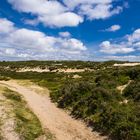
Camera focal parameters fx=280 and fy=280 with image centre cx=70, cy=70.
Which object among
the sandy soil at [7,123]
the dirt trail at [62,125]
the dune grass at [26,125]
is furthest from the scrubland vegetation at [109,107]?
the sandy soil at [7,123]

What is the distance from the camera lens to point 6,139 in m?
19.2

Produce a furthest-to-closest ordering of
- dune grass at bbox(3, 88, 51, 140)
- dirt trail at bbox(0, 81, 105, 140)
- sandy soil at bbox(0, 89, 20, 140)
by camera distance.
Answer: dirt trail at bbox(0, 81, 105, 140), dune grass at bbox(3, 88, 51, 140), sandy soil at bbox(0, 89, 20, 140)

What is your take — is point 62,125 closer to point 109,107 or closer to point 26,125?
point 26,125

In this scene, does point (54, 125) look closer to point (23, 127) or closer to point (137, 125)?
point (23, 127)

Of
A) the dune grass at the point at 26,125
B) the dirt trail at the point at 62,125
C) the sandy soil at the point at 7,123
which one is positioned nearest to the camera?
the sandy soil at the point at 7,123

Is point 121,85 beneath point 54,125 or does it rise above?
above

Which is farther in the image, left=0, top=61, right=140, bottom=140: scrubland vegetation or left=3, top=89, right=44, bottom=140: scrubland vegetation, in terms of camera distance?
left=3, top=89, right=44, bottom=140: scrubland vegetation

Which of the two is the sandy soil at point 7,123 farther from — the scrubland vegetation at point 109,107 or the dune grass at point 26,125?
the scrubland vegetation at point 109,107

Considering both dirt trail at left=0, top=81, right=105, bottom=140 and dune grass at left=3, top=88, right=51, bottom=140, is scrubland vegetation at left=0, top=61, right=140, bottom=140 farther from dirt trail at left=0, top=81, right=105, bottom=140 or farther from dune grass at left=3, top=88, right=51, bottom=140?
dune grass at left=3, top=88, right=51, bottom=140

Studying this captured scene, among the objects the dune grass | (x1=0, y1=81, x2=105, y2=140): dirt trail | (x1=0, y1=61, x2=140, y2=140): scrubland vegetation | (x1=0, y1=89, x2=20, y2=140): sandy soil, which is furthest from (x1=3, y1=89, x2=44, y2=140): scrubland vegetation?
(x1=0, y1=61, x2=140, y2=140): scrubland vegetation

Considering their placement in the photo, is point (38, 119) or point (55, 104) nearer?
point (38, 119)

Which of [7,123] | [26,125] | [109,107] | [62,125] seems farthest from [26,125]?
[109,107]

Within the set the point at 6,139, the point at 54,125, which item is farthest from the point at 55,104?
the point at 6,139

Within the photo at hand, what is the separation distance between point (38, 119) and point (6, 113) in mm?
3049
